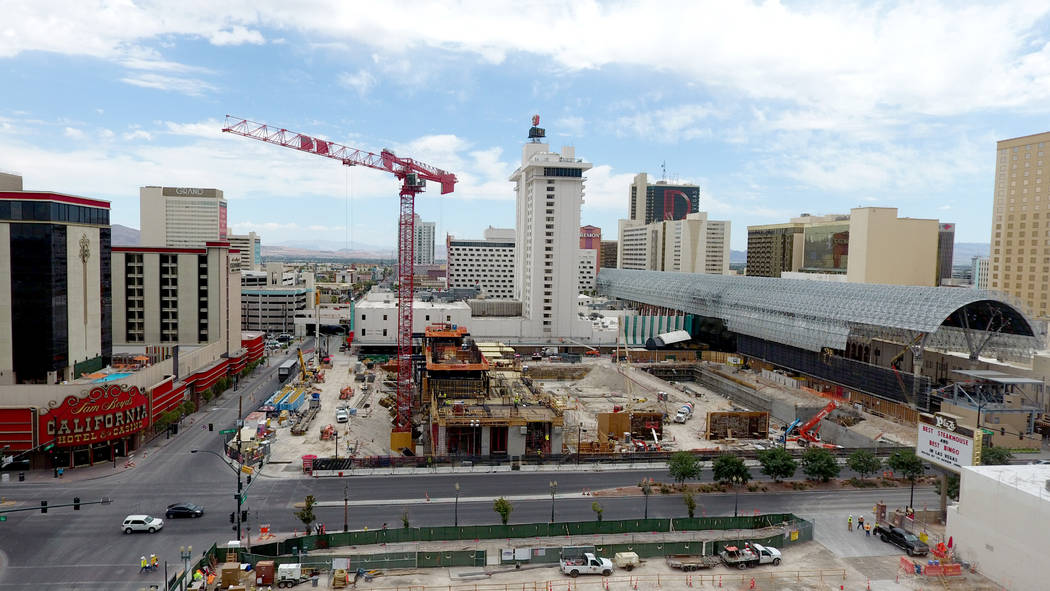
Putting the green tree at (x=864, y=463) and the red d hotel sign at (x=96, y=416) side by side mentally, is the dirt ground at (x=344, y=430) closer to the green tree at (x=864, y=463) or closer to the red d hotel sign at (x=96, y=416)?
the red d hotel sign at (x=96, y=416)

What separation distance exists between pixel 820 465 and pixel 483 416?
28.4m

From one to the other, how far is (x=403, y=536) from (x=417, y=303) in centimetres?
9411

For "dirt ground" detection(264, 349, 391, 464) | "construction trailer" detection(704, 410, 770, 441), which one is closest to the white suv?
"dirt ground" detection(264, 349, 391, 464)

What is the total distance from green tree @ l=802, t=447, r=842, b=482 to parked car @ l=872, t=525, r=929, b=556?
8.93 m

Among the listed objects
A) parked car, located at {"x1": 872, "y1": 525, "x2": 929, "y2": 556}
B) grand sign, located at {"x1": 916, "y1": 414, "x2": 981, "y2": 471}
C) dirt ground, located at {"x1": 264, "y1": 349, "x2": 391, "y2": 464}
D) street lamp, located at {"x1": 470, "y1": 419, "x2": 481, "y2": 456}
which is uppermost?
grand sign, located at {"x1": 916, "y1": 414, "x2": 981, "y2": 471}

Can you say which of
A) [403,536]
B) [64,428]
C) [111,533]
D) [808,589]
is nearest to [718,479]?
[808,589]

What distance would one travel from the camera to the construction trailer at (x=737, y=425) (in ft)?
233

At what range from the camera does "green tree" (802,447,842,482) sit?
2101 inches

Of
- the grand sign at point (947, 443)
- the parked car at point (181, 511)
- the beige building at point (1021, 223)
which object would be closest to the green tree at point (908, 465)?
the grand sign at point (947, 443)

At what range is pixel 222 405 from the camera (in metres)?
79.2

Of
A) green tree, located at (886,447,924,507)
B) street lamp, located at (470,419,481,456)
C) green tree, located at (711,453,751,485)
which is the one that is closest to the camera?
green tree, located at (886,447,924,507)

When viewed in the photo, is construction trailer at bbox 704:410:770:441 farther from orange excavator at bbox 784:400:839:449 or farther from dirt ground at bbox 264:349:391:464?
dirt ground at bbox 264:349:391:464

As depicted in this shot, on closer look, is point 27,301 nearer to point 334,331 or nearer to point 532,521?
point 532,521

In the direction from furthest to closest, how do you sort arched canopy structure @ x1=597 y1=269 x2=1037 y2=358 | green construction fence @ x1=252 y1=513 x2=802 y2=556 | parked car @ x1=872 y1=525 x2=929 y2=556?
arched canopy structure @ x1=597 y1=269 x2=1037 y2=358 → parked car @ x1=872 y1=525 x2=929 y2=556 → green construction fence @ x1=252 y1=513 x2=802 y2=556
